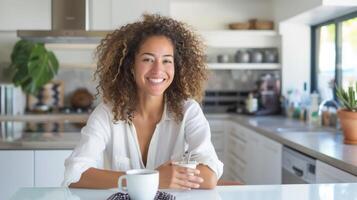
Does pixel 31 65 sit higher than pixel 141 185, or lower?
higher

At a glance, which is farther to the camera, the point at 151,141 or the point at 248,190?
the point at 151,141

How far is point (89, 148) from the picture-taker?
1.62 meters

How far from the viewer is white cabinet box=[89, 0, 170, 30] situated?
4668 millimetres

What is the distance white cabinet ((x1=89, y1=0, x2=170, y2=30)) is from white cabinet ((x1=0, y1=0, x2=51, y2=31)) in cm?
53

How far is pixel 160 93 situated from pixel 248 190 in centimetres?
53

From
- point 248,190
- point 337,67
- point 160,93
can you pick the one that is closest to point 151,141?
point 160,93

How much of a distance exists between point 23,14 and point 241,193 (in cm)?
403

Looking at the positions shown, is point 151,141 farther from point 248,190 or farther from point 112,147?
point 248,190

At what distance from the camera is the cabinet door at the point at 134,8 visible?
15.3ft

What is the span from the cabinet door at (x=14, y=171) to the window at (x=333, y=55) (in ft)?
8.13

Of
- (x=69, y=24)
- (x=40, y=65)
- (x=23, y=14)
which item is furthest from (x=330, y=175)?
(x=23, y=14)

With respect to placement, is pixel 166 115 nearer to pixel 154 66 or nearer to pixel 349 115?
pixel 154 66

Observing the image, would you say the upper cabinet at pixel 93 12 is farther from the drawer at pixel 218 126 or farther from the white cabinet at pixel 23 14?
the drawer at pixel 218 126

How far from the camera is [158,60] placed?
5.61ft
